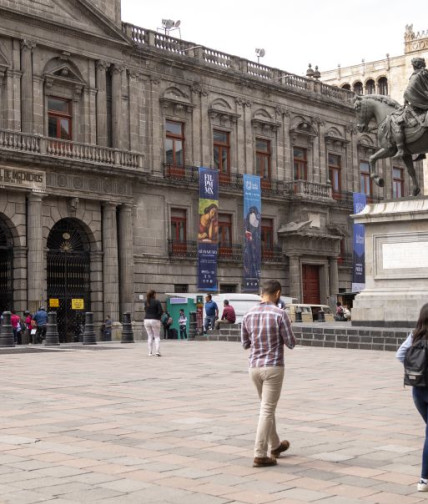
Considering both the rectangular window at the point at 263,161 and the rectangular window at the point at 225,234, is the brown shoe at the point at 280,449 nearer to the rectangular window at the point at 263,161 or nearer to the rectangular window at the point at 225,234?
the rectangular window at the point at 225,234

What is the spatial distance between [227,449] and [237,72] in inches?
1414

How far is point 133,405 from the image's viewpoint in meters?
11.6

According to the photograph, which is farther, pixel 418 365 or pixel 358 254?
pixel 358 254

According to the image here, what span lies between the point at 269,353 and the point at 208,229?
3209cm

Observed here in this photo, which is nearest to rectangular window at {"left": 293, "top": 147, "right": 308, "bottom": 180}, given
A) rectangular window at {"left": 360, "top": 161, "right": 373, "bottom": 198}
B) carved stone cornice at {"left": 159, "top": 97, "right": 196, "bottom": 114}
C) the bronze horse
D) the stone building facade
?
the stone building facade

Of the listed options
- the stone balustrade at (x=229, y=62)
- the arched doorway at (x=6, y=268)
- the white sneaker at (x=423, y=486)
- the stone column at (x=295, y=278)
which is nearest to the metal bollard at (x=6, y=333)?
the arched doorway at (x=6, y=268)

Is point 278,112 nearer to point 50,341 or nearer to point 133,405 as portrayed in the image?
point 50,341

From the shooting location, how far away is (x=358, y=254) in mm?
47344

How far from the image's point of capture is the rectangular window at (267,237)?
4388 cm

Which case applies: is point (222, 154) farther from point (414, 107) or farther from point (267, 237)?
point (414, 107)

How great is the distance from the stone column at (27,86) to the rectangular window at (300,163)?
1753 centimetres

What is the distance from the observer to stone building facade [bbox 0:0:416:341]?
32.7 metres

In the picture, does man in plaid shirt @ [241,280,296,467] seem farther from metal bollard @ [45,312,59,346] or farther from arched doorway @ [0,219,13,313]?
arched doorway @ [0,219,13,313]

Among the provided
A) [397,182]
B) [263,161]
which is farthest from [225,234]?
[397,182]
